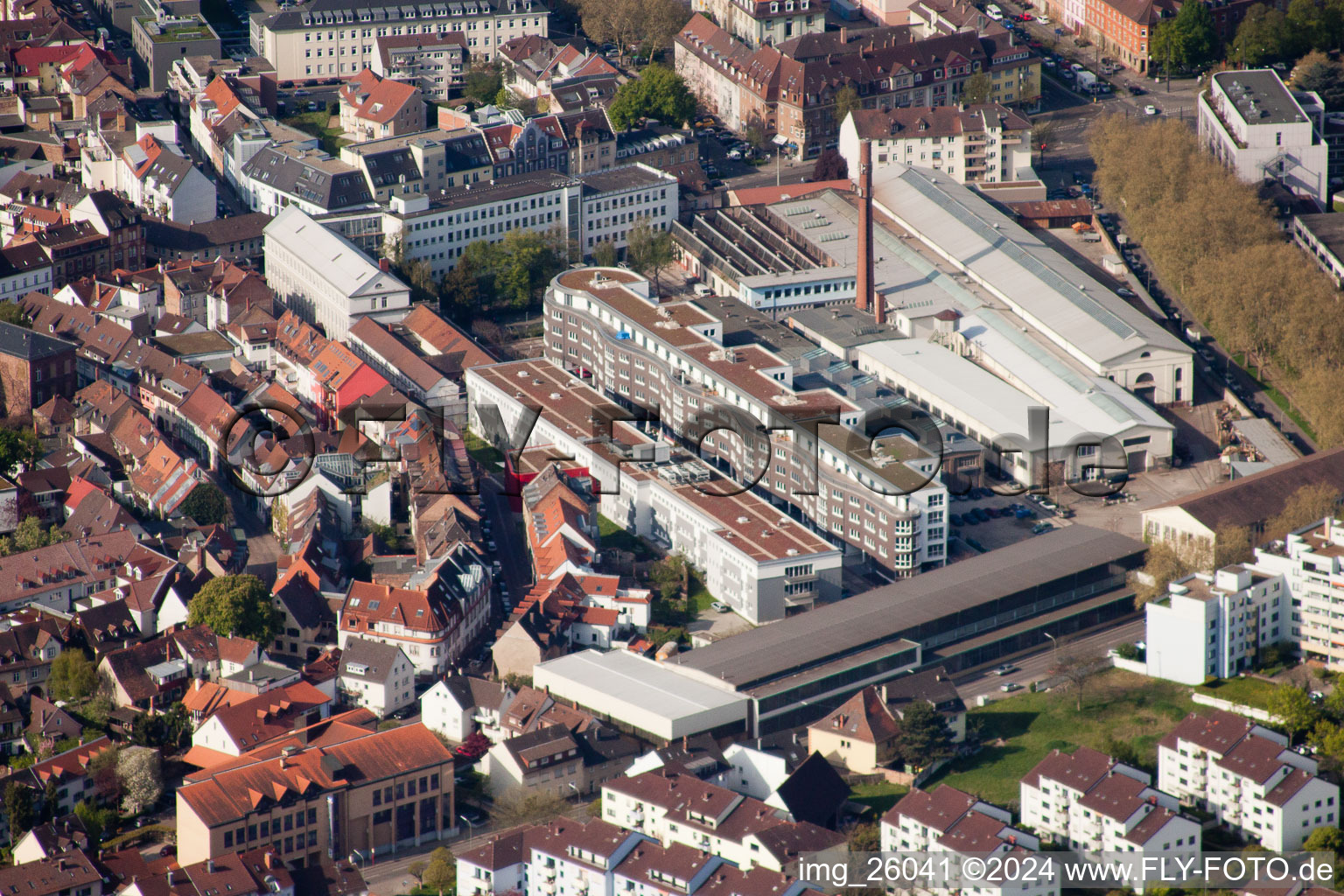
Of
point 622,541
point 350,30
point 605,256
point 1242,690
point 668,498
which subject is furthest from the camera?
point 350,30

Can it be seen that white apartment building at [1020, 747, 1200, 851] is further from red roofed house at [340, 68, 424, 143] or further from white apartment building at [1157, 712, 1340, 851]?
red roofed house at [340, 68, 424, 143]

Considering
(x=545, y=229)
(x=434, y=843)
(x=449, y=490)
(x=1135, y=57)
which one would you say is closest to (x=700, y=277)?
(x=545, y=229)

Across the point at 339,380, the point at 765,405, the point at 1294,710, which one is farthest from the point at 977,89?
the point at 1294,710

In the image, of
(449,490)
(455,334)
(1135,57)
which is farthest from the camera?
(1135,57)

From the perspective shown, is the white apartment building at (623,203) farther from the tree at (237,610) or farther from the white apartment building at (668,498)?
the tree at (237,610)

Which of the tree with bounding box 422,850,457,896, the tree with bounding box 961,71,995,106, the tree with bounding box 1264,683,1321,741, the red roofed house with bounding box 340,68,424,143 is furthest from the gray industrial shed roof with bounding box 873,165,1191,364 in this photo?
the tree with bounding box 422,850,457,896

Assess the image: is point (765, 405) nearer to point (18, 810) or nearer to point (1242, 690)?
point (1242, 690)

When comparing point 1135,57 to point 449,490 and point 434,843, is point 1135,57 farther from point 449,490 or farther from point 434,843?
point 434,843
